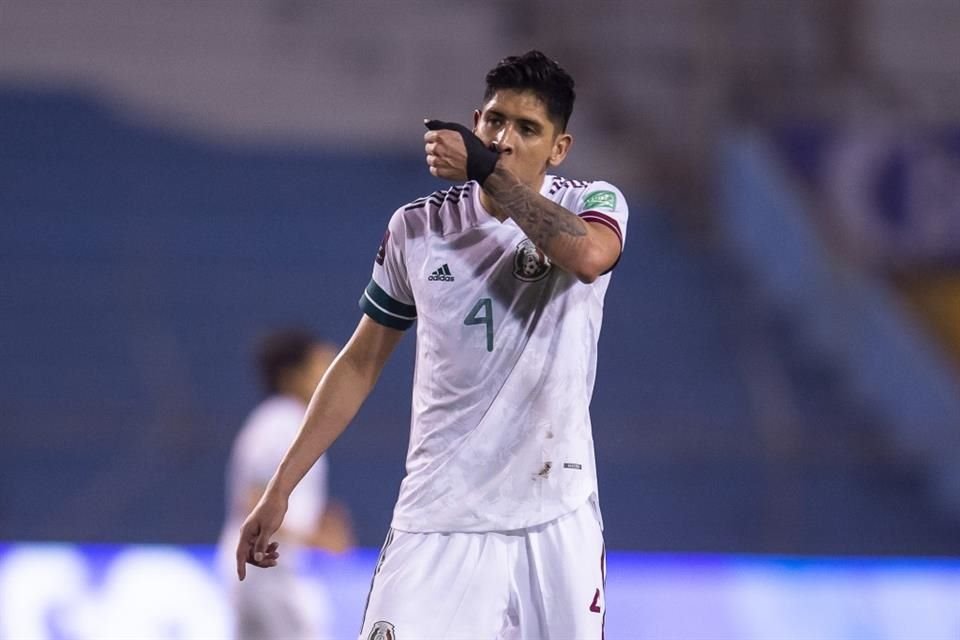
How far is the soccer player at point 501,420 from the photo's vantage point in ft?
12.4

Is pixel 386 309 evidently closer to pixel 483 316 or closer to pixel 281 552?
pixel 483 316

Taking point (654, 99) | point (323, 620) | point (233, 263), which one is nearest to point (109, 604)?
point (323, 620)

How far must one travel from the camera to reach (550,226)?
357cm

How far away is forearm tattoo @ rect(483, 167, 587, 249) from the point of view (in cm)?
357

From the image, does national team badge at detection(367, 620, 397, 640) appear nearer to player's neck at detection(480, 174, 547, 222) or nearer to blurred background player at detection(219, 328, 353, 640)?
player's neck at detection(480, 174, 547, 222)

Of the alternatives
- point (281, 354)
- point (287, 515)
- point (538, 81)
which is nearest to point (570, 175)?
point (281, 354)

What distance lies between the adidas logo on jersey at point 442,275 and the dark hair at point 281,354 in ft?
9.86

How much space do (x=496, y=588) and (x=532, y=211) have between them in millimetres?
990

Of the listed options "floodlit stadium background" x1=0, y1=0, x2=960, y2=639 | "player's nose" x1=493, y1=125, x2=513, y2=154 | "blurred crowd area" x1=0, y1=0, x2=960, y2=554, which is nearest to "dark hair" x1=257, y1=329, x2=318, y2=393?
"floodlit stadium background" x1=0, y1=0, x2=960, y2=639

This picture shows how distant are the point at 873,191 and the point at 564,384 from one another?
9.37 metres

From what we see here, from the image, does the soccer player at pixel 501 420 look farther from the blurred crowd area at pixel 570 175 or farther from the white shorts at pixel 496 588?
the blurred crowd area at pixel 570 175

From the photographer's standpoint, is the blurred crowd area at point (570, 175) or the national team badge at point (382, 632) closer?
the national team badge at point (382, 632)

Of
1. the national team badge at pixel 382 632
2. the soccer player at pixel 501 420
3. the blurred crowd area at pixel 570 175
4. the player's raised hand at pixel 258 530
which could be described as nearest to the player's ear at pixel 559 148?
the soccer player at pixel 501 420

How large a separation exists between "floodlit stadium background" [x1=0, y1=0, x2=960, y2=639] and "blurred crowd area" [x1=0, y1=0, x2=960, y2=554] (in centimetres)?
3
